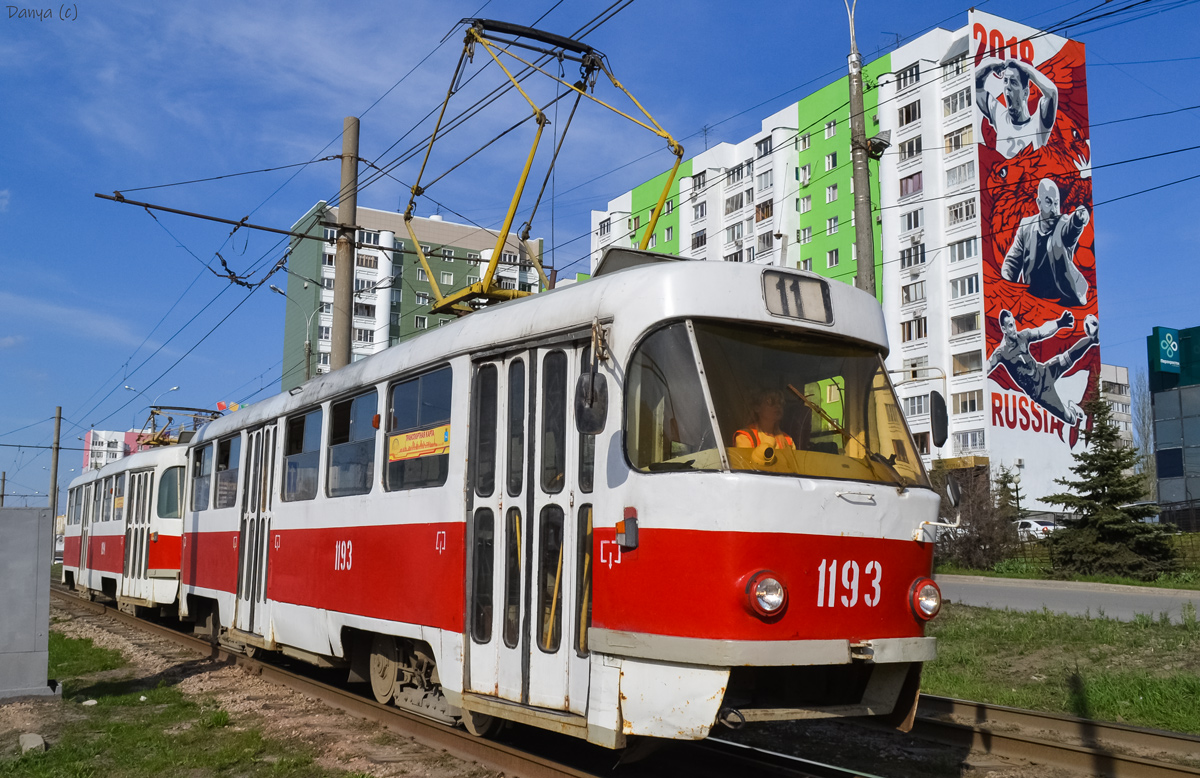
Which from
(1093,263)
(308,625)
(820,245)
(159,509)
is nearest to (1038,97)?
(1093,263)

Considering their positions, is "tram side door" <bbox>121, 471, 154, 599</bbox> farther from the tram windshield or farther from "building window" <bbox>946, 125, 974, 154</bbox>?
"building window" <bbox>946, 125, 974, 154</bbox>

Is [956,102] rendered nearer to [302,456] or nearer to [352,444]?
[302,456]

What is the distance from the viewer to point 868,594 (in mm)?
5895

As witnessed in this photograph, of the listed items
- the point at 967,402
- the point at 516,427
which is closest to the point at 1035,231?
the point at 967,402

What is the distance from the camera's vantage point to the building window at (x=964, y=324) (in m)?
50.1

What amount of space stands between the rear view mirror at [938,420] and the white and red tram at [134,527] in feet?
41.0

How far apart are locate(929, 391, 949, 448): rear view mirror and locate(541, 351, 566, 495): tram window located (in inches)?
104

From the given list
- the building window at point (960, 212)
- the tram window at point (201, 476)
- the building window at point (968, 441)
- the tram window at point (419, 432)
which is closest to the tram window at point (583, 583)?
the tram window at point (419, 432)

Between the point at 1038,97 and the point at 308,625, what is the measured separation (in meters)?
52.5

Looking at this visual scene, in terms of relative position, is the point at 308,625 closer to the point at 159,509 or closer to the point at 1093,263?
the point at 159,509

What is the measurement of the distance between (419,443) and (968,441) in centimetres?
4639

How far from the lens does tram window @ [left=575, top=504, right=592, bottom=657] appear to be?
6137mm

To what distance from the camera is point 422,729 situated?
26.4ft

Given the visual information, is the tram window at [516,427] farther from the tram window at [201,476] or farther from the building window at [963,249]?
the building window at [963,249]
